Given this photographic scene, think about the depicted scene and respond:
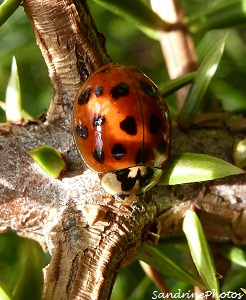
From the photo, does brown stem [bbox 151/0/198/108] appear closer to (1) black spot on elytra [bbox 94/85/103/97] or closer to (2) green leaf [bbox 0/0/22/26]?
(1) black spot on elytra [bbox 94/85/103/97]

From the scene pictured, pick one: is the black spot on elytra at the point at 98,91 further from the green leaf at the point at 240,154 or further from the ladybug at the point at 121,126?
the green leaf at the point at 240,154

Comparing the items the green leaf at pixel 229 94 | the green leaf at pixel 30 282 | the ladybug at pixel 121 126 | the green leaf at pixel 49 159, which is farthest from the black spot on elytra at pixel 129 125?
the green leaf at pixel 229 94

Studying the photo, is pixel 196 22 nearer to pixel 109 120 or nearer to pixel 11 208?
pixel 109 120

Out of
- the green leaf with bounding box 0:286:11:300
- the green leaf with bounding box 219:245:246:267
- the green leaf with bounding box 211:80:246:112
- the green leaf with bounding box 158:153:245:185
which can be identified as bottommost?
the green leaf with bounding box 0:286:11:300

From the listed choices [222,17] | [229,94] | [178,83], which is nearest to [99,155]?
[178,83]

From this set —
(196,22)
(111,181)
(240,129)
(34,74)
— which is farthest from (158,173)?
(34,74)

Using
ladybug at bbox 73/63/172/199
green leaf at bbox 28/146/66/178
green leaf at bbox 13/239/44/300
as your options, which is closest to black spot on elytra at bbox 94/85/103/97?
ladybug at bbox 73/63/172/199
